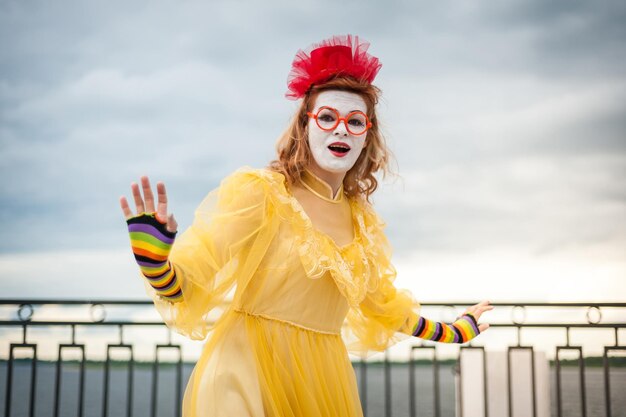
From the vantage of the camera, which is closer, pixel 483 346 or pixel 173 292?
A: pixel 173 292

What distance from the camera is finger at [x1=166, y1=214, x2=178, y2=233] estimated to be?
1759 millimetres

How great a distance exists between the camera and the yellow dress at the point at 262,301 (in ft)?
6.38

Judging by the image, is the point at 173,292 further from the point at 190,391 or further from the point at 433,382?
the point at 433,382

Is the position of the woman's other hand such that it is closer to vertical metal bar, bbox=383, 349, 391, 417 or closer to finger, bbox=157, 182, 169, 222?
vertical metal bar, bbox=383, 349, 391, 417

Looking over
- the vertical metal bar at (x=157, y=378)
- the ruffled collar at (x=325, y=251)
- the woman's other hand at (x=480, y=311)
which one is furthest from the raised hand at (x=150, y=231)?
the vertical metal bar at (x=157, y=378)

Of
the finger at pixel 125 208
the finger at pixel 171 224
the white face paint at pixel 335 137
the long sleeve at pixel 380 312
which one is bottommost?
the long sleeve at pixel 380 312

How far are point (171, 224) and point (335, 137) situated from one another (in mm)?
691

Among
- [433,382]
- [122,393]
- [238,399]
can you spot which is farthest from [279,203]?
[122,393]

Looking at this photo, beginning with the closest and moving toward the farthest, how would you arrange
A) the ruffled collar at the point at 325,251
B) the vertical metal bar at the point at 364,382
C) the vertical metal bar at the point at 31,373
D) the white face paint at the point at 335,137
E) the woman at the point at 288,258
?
the woman at the point at 288,258, the ruffled collar at the point at 325,251, the white face paint at the point at 335,137, the vertical metal bar at the point at 364,382, the vertical metal bar at the point at 31,373

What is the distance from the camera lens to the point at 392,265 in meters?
2.56

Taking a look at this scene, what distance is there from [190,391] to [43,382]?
7.95ft

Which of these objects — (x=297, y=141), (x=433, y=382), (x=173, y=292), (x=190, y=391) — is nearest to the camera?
(x=173, y=292)

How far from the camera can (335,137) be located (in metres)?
2.22

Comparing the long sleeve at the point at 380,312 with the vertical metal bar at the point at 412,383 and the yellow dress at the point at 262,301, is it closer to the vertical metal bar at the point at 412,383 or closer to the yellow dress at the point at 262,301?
the yellow dress at the point at 262,301
